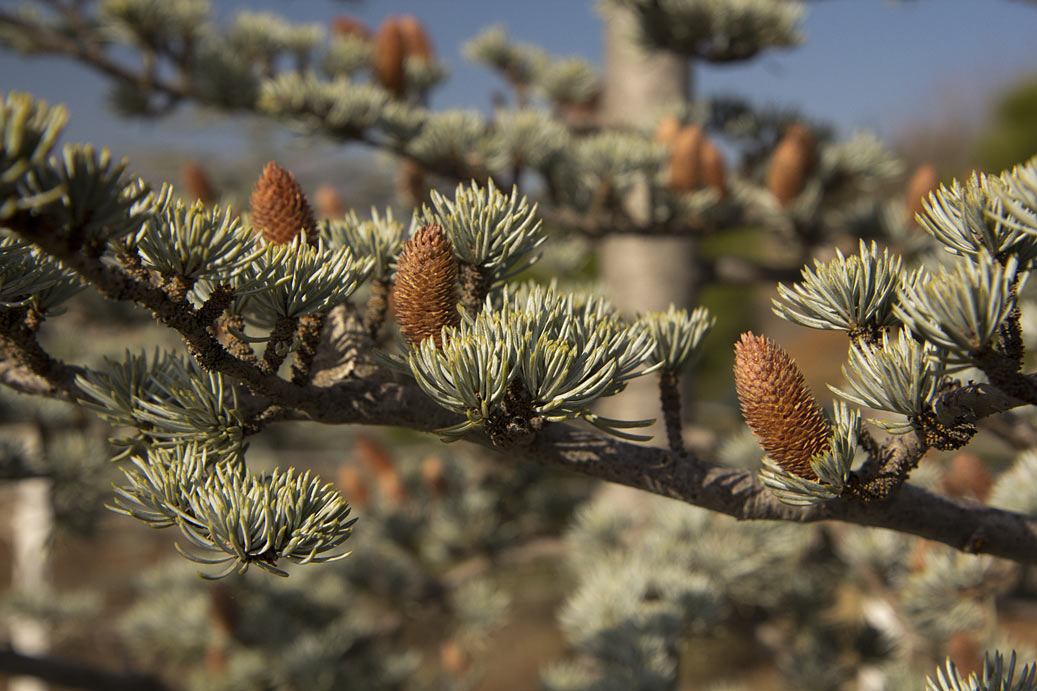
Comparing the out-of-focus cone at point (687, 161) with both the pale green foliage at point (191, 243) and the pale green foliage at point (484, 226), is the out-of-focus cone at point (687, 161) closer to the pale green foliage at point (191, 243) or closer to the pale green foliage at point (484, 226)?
the pale green foliage at point (484, 226)

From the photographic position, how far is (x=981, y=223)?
0.48 metres

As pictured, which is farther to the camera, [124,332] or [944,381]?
[124,332]

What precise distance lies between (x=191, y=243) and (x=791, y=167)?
152 centimetres

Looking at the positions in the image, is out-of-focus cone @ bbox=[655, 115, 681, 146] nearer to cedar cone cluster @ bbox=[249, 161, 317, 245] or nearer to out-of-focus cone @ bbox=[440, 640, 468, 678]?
cedar cone cluster @ bbox=[249, 161, 317, 245]

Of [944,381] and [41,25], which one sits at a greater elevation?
[41,25]

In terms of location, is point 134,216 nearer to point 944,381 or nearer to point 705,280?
point 944,381

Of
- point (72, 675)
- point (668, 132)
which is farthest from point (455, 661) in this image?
point (668, 132)

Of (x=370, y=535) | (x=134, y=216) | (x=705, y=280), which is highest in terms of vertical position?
(x=134, y=216)

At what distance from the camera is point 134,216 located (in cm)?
41

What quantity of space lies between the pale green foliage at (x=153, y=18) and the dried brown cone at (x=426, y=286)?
5.52 ft

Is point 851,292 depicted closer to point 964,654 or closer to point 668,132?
point 964,654

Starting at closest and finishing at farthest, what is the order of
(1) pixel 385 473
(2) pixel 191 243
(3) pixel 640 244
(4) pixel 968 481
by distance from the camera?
(2) pixel 191 243, (4) pixel 968 481, (3) pixel 640 244, (1) pixel 385 473

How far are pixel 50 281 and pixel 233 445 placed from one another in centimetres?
19

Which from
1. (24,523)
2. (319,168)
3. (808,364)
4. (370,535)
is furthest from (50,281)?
(808,364)
